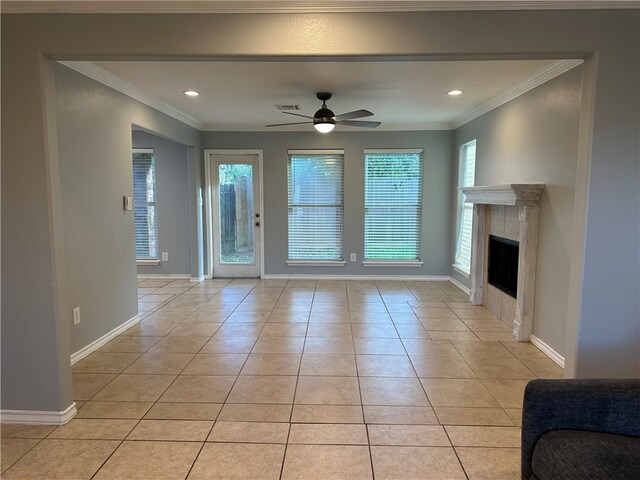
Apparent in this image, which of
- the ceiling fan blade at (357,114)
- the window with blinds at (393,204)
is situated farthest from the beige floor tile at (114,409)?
the window with blinds at (393,204)

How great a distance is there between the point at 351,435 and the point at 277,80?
2962mm

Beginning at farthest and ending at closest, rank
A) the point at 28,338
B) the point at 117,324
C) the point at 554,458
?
the point at 117,324 < the point at 28,338 < the point at 554,458

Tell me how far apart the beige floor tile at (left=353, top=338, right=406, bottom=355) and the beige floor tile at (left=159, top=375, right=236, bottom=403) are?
113cm

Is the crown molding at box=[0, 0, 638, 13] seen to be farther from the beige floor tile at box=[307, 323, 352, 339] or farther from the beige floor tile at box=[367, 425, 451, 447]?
the beige floor tile at box=[307, 323, 352, 339]

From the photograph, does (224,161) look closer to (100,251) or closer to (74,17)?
(100,251)

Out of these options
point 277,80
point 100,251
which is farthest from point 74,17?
point 100,251

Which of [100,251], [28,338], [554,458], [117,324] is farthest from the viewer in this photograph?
[117,324]

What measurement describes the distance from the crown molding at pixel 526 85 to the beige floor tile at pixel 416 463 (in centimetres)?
277

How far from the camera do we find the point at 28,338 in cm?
220

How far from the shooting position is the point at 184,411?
2.37 m

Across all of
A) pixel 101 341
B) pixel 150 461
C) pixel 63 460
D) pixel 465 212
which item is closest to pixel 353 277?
pixel 465 212

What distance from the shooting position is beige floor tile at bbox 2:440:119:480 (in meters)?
1.83

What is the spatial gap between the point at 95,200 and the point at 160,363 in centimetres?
151

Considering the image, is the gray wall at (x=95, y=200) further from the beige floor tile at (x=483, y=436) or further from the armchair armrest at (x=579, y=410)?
the armchair armrest at (x=579, y=410)
